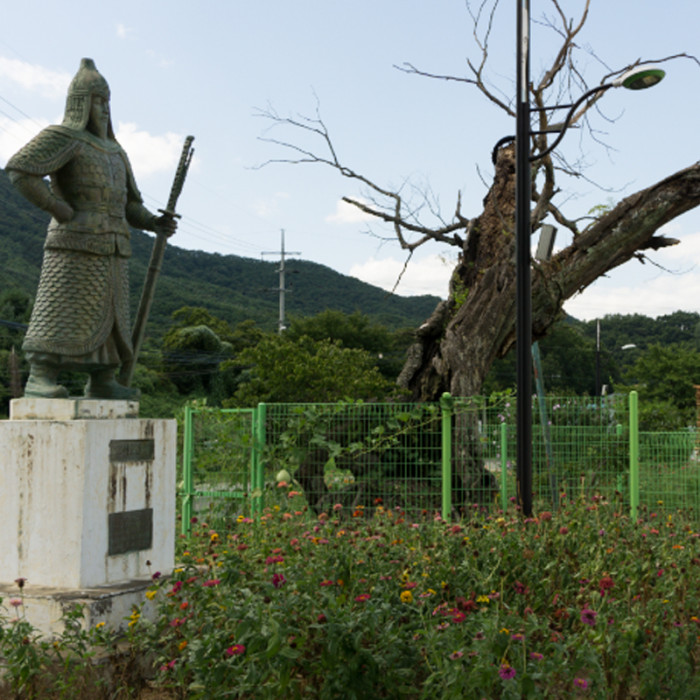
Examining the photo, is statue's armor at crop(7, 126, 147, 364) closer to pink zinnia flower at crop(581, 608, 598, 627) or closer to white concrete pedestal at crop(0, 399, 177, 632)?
white concrete pedestal at crop(0, 399, 177, 632)

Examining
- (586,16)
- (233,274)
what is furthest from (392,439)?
(233,274)

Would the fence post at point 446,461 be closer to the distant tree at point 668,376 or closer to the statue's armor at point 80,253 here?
the statue's armor at point 80,253

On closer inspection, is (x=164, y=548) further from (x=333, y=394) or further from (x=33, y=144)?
(x=333, y=394)

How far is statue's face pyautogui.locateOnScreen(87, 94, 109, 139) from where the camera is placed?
6051 millimetres

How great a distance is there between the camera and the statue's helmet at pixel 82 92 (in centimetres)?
595

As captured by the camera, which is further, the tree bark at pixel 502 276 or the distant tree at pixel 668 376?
the distant tree at pixel 668 376

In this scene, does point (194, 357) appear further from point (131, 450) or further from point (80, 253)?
point (131, 450)

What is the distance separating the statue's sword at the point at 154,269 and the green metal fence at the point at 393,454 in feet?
11.5

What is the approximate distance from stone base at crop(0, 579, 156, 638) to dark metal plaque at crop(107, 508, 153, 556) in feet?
1.12

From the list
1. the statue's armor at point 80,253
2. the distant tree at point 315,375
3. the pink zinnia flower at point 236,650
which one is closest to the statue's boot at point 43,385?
the statue's armor at point 80,253

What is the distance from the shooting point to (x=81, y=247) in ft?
18.9

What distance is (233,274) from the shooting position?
206ft

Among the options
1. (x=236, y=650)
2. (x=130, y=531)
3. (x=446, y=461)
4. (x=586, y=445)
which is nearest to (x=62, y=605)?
(x=130, y=531)

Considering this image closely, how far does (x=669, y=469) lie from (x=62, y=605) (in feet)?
27.6
